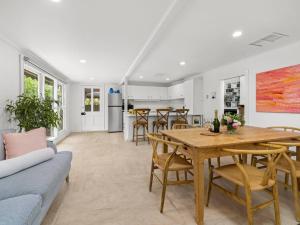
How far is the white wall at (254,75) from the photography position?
3138mm

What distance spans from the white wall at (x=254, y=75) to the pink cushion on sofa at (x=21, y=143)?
13.8ft

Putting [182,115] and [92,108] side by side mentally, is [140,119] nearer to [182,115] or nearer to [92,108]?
[182,115]

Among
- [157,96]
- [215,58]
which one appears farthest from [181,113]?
[157,96]

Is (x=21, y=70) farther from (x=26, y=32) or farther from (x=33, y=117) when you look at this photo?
(x=33, y=117)

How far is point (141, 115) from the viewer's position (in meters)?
4.93

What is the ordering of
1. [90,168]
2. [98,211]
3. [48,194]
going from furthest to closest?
[90,168]
[98,211]
[48,194]

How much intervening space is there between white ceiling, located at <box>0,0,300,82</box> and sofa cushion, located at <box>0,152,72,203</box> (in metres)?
1.83

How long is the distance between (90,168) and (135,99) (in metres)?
4.84

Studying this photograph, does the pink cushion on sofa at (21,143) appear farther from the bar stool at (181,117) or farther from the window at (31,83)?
the bar stool at (181,117)

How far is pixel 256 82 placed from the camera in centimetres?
379

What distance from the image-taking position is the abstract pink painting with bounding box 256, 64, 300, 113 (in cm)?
304

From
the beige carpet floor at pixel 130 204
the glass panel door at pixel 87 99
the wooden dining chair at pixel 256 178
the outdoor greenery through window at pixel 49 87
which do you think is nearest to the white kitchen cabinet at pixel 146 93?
the glass panel door at pixel 87 99

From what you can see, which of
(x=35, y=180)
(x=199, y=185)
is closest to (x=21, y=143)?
(x=35, y=180)

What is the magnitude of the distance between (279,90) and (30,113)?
15.0ft
